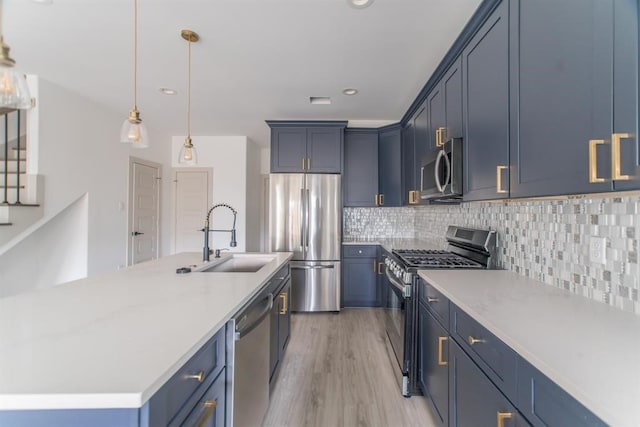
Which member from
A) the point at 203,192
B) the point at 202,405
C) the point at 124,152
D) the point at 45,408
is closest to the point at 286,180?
the point at 203,192

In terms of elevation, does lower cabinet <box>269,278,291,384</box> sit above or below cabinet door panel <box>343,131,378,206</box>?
below

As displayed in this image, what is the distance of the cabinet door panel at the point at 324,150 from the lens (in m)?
3.96

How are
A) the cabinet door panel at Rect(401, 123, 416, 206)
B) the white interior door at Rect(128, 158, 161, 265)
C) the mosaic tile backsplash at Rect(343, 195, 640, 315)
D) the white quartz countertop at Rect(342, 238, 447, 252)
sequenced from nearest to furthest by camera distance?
1. the mosaic tile backsplash at Rect(343, 195, 640, 315)
2. the white quartz countertop at Rect(342, 238, 447, 252)
3. the cabinet door panel at Rect(401, 123, 416, 206)
4. the white interior door at Rect(128, 158, 161, 265)

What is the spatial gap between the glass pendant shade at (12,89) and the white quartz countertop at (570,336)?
1876mm

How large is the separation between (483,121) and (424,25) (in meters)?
0.84

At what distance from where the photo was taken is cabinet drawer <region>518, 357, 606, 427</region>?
680 millimetres

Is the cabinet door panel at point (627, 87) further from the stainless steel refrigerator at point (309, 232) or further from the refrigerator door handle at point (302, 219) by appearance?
the refrigerator door handle at point (302, 219)

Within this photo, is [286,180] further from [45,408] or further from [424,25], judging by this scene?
[45,408]

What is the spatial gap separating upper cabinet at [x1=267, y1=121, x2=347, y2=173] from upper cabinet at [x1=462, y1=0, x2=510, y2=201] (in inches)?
83.2

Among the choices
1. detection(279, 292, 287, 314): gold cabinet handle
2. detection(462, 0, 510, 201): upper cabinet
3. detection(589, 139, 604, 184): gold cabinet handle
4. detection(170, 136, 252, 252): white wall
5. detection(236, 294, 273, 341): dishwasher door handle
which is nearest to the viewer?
detection(589, 139, 604, 184): gold cabinet handle

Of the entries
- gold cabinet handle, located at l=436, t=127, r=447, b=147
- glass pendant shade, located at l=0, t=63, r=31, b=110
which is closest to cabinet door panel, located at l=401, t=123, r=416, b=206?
gold cabinet handle, located at l=436, t=127, r=447, b=147

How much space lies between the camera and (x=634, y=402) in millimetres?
615

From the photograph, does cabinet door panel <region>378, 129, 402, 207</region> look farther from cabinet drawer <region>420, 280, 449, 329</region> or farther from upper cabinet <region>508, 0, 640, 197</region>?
upper cabinet <region>508, 0, 640, 197</region>

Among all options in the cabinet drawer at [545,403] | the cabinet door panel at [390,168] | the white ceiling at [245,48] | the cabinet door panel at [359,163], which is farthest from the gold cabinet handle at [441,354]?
the cabinet door panel at [359,163]
